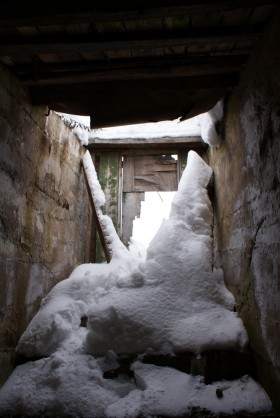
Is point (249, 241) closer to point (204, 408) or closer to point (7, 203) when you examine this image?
point (204, 408)

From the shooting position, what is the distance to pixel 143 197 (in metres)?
5.46

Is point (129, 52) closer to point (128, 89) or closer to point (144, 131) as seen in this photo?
point (128, 89)

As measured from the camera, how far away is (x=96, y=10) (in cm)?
196

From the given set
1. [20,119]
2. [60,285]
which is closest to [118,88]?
[20,119]

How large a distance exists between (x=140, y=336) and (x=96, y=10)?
8.10 ft

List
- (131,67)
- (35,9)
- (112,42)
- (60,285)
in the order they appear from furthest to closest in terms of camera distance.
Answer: (60,285) → (131,67) → (112,42) → (35,9)

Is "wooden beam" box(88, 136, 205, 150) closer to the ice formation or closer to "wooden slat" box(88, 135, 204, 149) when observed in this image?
"wooden slat" box(88, 135, 204, 149)

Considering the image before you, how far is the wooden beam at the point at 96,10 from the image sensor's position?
1.94 meters

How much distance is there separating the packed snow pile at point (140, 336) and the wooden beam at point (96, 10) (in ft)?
7.07

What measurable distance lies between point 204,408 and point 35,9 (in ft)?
9.41

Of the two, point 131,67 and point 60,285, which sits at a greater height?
point 131,67

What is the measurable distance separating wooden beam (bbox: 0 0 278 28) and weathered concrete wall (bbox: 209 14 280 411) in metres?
0.41

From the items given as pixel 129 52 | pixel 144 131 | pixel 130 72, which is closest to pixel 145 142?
pixel 144 131

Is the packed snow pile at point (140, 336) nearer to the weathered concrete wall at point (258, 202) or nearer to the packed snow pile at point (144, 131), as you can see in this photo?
the weathered concrete wall at point (258, 202)
